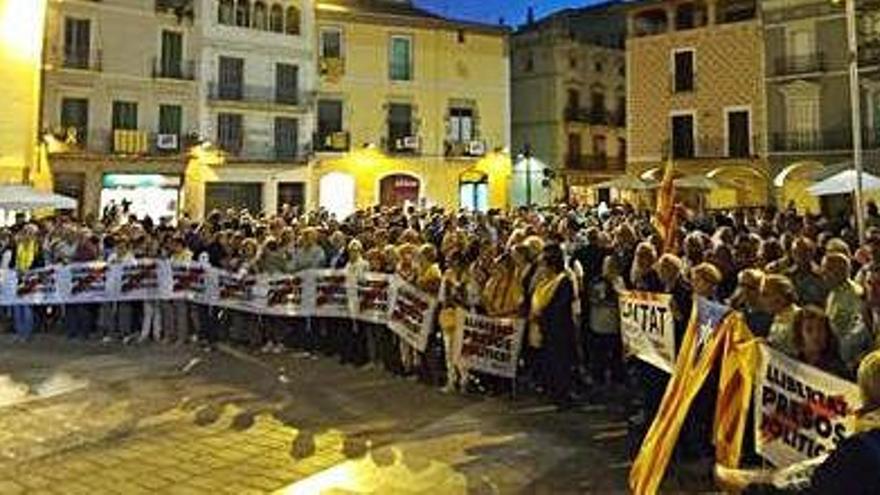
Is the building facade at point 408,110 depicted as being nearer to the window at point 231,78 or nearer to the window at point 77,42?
the window at point 231,78

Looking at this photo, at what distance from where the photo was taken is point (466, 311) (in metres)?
9.83

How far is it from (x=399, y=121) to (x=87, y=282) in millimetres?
29434

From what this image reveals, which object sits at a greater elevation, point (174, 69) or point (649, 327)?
point (174, 69)

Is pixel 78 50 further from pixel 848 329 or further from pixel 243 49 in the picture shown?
pixel 848 329

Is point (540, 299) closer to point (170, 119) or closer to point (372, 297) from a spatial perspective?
point (372, 297)

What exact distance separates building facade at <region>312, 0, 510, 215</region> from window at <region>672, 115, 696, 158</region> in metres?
8.77

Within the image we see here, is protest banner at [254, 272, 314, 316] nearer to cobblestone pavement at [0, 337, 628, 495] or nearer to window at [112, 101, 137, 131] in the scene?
cobblestone pavement at [0, 337, 628, 495]

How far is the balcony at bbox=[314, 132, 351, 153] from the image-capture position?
1601 inches

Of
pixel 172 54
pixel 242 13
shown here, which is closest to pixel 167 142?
pixel 172 54

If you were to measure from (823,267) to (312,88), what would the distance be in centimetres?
3531

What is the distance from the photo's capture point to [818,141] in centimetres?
3544

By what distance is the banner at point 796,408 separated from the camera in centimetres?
505

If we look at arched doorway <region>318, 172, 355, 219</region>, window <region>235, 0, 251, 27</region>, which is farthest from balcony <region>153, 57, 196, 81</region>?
arched doorway <region>318, 172, 355, 219</region>

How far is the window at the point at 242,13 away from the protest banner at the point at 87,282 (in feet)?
88.3
